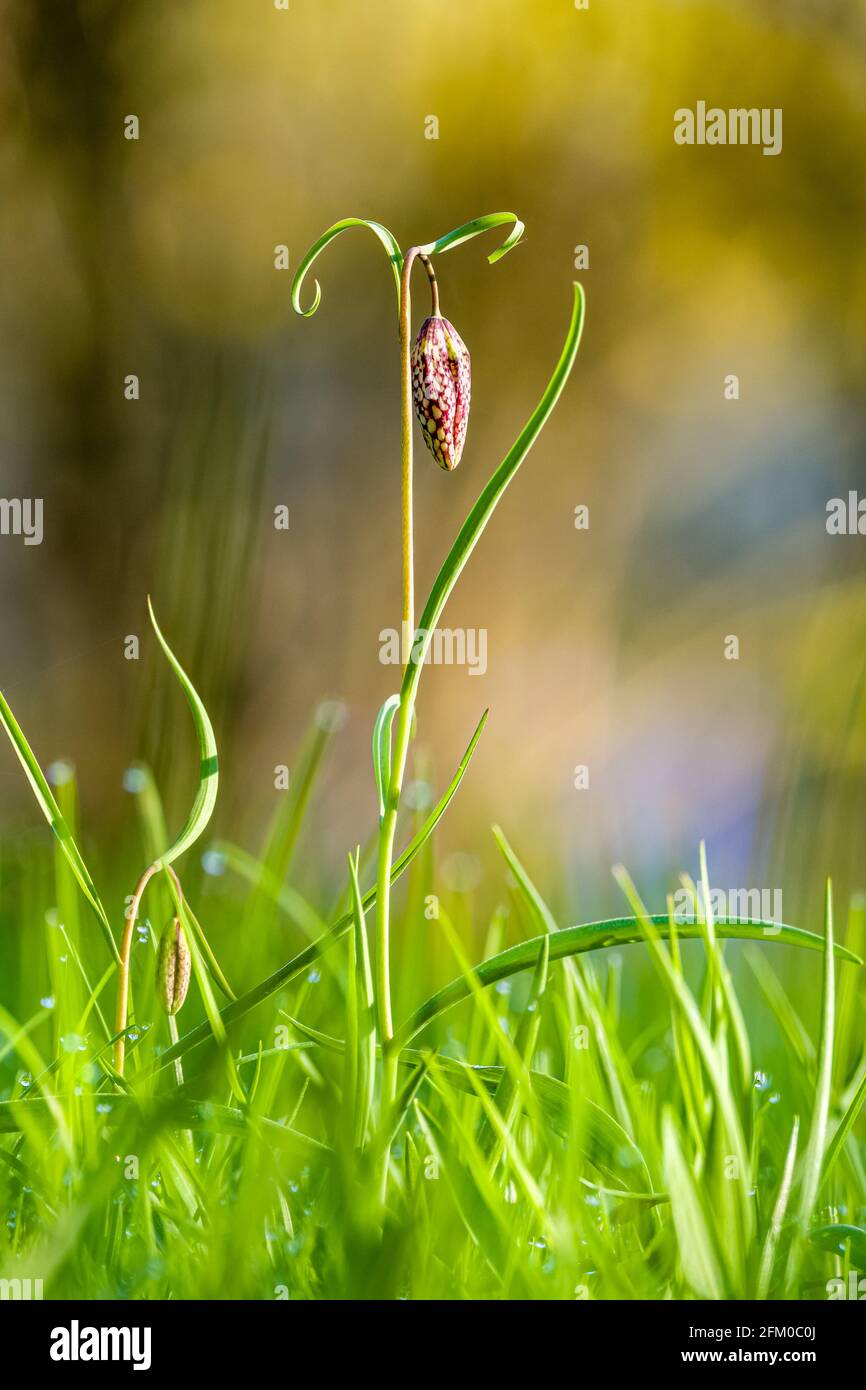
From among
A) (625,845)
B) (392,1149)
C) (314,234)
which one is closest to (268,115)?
(314,234)

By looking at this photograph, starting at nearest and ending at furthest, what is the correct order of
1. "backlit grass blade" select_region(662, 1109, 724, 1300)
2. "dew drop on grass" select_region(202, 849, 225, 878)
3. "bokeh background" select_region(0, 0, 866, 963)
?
1. "backlit grass blade" select_region(662, 1109, 724, 1300)
2. "dew drop on grass" select_region(202, 849, 225, 878)
3. "bokeh background" select_region(0, 0, 866, 963)

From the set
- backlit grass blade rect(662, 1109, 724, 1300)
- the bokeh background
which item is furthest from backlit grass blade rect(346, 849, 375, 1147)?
the bokeh background

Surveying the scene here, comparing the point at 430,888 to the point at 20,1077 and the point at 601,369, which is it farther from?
the point at 601,369

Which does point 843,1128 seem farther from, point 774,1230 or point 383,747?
point 383,747

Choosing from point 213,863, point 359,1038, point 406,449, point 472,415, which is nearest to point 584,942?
point 359,1038

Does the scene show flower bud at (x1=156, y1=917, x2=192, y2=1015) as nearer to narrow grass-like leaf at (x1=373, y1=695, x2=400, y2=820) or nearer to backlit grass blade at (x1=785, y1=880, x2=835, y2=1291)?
narrow grass-like leaf at (x1=373, y1=695, x2=400, y2=820)

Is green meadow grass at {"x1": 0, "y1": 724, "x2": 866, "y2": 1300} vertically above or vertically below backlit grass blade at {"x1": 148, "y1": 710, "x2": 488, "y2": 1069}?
below
